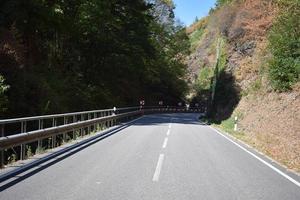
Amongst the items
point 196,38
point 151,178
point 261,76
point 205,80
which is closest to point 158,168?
point 151,178

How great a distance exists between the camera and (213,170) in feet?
36.2

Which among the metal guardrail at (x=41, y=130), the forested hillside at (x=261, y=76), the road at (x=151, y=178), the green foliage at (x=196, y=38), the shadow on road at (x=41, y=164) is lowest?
the road at (x=151, y=178)

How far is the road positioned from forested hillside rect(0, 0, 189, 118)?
6.33 m

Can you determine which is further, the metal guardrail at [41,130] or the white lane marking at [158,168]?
the metal guardrail at [41,130]

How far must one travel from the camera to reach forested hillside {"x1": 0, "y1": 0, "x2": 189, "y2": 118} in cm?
2048

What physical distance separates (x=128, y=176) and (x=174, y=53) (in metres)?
61.2

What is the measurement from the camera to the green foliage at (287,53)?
25.6 metres

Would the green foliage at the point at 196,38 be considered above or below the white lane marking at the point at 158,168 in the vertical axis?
above

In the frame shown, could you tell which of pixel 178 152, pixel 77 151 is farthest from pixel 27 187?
pixel 178 152

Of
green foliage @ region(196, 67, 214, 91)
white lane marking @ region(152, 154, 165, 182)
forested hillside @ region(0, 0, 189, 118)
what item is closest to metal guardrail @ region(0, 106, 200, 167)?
forested hillside @ region(0, 0, 189, 118)

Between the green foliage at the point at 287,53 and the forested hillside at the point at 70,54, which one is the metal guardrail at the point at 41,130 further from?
the green foliage at the point at 287,53

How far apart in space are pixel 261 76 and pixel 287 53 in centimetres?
734

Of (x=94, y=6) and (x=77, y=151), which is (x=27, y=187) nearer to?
(x=77, y=151)

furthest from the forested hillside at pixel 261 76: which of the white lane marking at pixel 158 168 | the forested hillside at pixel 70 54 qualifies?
the forested hillside at pixel 70 54
